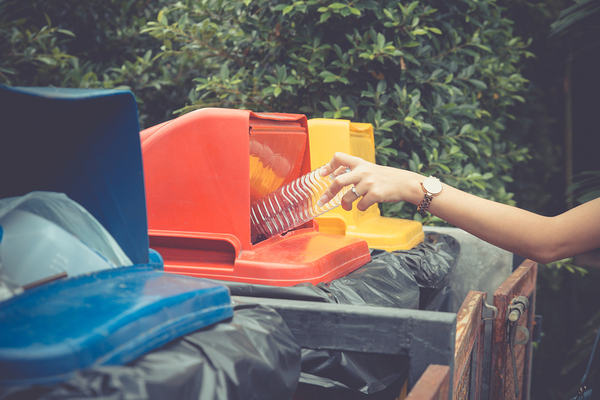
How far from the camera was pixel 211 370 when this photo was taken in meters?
0.70

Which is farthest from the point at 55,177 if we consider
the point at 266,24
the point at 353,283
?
the point at 266,24

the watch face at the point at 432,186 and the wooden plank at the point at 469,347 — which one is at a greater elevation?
the watch face at the point at 432,186

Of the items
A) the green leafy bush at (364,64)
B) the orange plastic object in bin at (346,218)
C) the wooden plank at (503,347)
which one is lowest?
the wooden plank at (503,347)

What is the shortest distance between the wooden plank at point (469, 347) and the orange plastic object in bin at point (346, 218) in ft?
1.45

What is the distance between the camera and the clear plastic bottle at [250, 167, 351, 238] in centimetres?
159

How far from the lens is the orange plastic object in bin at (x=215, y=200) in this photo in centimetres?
138

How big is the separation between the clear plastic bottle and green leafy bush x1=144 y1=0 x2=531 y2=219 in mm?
1077

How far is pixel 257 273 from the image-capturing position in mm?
1335

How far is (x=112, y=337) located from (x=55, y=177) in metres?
0.49

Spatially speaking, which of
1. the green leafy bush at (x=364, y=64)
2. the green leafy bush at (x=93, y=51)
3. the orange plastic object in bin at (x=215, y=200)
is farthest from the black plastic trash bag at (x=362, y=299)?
the green leafy bush at (x=93, y=51)

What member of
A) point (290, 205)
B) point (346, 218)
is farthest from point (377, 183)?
point (346, 218)

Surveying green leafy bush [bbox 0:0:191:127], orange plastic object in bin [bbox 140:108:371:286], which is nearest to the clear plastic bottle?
orange plastic object in bin [bbox 140:108:371:286]

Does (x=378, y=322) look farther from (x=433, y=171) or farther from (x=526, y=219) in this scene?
(x=433, y=171)

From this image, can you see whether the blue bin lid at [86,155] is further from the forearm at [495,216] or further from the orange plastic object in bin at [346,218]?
the orange plastic object in bin at [346,218]
